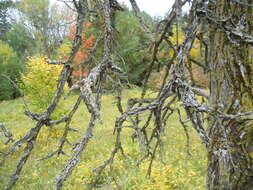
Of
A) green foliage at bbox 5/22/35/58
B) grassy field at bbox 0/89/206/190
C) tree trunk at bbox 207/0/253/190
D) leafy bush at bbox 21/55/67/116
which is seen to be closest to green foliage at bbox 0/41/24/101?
green foliage at bbox 5/22/35/58

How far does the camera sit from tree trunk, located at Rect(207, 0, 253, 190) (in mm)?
1105

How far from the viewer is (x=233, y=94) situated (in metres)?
1.14

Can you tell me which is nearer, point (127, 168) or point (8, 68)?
point (127, 168)

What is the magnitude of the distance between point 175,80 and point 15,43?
118 feet

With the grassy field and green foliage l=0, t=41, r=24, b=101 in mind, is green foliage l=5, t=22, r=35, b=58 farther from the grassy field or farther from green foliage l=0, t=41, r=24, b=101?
the grassy field

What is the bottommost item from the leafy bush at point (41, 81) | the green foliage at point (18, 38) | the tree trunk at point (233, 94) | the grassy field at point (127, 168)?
the grassy field at point (127, 168)

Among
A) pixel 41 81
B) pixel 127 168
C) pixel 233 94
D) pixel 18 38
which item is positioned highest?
pixel 18 38

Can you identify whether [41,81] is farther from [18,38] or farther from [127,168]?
[18,38]

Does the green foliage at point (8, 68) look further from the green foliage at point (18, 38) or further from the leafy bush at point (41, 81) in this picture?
the leafy bush at point (41, 81)

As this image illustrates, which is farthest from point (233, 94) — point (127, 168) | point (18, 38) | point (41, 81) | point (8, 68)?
point (18, 38)

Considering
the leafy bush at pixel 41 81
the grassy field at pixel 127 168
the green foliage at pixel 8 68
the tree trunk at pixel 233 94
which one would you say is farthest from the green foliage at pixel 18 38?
the tree trunk at pixel 233 94

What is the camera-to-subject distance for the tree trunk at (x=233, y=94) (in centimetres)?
111

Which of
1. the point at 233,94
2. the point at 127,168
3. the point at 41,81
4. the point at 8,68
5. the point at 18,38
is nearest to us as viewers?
the point at 233,94

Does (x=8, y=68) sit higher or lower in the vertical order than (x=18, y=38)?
lower
